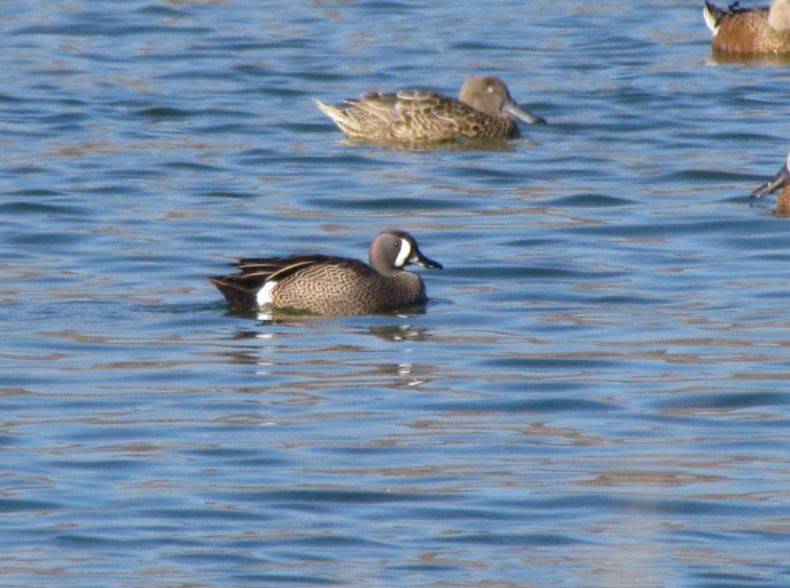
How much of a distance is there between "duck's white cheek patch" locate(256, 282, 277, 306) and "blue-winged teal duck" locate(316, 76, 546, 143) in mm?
5687

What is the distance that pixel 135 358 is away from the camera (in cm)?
1100

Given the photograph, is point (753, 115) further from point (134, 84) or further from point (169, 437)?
point (169, 437)

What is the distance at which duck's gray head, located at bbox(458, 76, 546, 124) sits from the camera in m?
18.1

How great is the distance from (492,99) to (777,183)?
3368mm

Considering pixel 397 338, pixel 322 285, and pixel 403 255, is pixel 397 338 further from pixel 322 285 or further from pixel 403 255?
pixel 403 255

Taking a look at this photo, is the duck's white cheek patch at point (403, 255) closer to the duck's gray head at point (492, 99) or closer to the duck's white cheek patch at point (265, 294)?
the duck's white cheek patch at point (265, 294)

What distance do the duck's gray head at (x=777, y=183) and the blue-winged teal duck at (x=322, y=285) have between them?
3.75m

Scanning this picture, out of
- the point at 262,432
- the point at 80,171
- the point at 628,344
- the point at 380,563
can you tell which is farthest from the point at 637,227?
the point at 380,563

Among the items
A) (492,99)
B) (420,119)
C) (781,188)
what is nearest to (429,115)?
(420,119)

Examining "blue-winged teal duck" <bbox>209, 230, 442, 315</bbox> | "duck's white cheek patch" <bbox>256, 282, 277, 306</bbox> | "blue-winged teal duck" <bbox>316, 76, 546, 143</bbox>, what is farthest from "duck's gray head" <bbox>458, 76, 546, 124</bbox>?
"duck's white cheek patch" <bbox>256, 282, 277, 306</bbox>

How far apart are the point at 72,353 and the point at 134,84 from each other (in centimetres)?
980

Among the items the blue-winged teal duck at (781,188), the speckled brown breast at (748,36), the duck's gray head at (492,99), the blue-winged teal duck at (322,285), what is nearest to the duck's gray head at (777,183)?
the blue-winged teal duck at (781,188)

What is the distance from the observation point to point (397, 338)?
11672 millimetres

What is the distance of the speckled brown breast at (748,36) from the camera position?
22797mm
